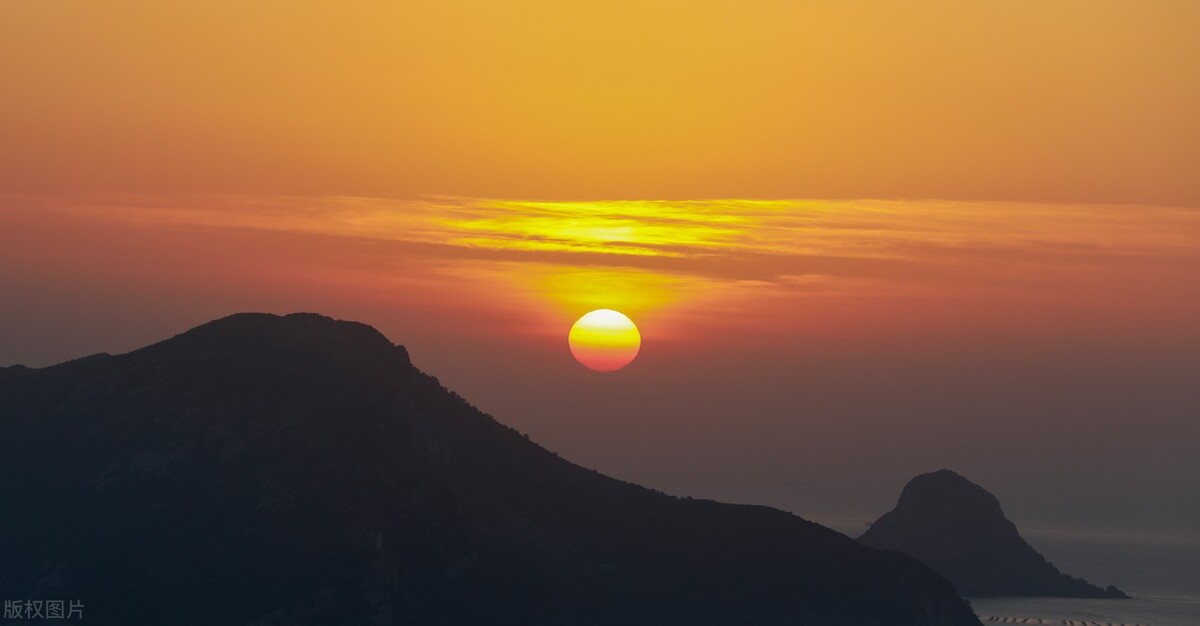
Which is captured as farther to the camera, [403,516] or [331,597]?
[403,516]

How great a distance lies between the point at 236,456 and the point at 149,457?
12.0m

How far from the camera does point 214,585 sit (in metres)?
171

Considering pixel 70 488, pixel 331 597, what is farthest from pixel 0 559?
pixel 331 597

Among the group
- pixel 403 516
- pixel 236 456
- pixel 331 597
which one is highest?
pixel 236 456

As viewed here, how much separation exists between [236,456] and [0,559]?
28.6 meters

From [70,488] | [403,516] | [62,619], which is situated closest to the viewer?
[62,619]

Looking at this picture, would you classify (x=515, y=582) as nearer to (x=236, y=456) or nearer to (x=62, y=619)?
(x=236, y=456)

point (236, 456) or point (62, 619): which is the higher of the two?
point (236, 456)

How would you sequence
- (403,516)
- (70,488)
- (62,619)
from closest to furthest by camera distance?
(62,619) < (403,516) < (70,488)

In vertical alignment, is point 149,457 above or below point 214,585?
above

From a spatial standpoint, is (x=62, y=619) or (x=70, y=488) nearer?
(x=62, y=619)

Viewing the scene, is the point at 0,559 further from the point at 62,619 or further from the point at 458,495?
the point at 458,495

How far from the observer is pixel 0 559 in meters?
184

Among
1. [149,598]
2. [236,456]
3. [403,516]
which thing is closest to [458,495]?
[403,516]
